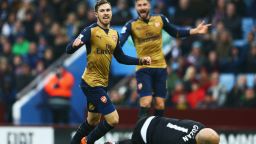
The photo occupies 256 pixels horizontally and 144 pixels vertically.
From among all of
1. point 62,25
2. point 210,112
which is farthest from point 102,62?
point 62,25

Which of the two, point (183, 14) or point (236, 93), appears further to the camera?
point (183, 14)

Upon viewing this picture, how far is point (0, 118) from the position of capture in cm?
2150

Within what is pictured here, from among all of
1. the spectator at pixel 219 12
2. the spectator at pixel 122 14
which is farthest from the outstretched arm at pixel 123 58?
the spectator at pixel 122 14

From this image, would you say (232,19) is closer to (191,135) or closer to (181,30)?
(181,30)

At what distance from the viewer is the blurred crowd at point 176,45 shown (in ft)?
64.1

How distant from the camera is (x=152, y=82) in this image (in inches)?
576

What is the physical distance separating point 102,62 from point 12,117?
920cm

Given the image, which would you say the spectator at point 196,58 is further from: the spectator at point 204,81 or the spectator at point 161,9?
the spectator at point 161,9

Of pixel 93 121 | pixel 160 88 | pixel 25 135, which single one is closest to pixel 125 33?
pixel 160 88

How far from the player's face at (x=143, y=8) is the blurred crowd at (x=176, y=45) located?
5194 millimetres

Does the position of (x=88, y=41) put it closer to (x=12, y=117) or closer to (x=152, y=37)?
(x=152, y=37)

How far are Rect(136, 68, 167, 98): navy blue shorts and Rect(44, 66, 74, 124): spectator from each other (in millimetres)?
5544

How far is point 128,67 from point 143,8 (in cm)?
749

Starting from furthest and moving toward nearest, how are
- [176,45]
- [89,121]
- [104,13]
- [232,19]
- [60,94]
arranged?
1. [176,45]
2. [232,19]
3. [60,94]
4. [89,121]
5. [104,13]
